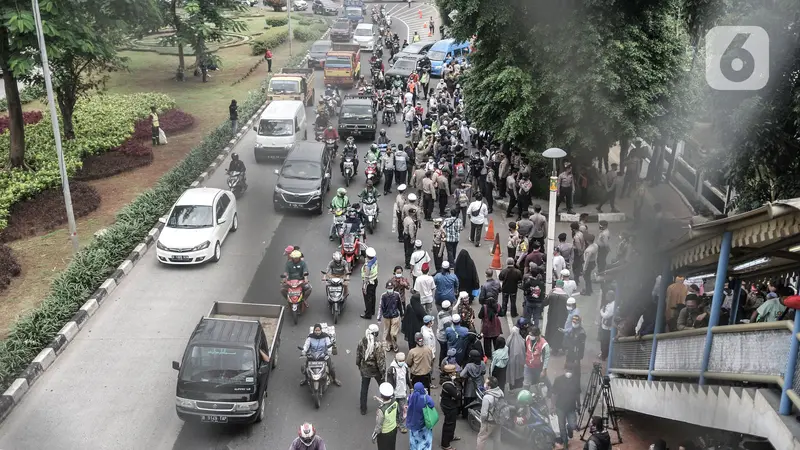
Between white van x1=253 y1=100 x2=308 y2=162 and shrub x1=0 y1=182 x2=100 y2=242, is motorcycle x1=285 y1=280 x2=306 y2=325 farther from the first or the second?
white van x1=253 y1=100 x2=308 y2=162

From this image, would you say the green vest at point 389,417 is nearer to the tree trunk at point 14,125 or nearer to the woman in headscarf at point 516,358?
the woman in headscarf at point 516,358

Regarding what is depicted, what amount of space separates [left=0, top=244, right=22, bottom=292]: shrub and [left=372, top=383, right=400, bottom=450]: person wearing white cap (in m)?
11.2

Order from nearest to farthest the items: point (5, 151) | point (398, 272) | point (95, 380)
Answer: point (95, 380)
point (398, 272)
point (5, 151)

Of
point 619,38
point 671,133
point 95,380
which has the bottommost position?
point 95,380

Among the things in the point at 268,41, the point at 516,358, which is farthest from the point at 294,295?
the point at 268,41

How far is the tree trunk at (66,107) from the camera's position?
29.6m

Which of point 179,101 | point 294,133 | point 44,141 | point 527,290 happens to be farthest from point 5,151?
point 527,290

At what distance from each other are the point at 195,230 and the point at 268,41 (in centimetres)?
3656

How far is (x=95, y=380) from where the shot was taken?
1445 centimetres

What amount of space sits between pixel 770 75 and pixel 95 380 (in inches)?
496

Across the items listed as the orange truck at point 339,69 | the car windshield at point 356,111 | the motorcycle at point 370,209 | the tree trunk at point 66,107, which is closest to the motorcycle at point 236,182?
the motorcycle at point 370,209

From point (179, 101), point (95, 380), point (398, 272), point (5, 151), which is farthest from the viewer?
point (179, 101)

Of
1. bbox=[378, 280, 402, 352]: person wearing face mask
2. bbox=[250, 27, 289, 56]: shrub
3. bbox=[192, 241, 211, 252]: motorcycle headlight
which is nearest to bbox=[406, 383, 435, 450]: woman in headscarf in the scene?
bbox=[378, 280, 402, 352]: person wearing face mask

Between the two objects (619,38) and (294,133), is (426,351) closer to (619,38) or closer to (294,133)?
(619,38)
